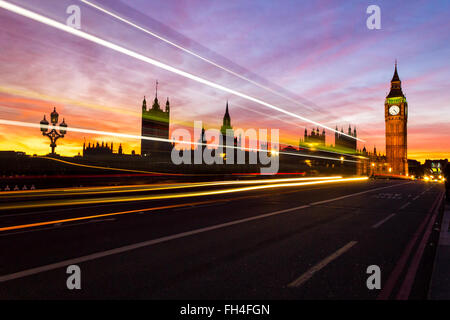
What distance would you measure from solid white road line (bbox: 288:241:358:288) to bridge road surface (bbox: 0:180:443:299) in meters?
0.02

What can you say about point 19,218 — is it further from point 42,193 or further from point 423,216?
point 423,216

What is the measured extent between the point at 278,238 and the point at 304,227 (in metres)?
1.74

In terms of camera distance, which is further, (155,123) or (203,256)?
(155,123)

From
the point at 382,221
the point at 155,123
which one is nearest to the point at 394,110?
the point at 155,123

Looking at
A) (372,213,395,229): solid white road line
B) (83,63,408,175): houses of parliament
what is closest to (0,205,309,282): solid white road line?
(372,213,395,229): solid white road line

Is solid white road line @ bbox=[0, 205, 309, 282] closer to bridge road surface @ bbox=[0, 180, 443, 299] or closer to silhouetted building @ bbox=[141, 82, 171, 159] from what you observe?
bridge road surface @ bbox=[0, 180, 443, 299]

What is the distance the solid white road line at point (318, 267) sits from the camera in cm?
459

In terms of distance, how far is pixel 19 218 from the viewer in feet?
31.6

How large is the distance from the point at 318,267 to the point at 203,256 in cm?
226

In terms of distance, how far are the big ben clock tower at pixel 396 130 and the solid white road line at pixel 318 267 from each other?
171141mm

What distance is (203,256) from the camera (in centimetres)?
584

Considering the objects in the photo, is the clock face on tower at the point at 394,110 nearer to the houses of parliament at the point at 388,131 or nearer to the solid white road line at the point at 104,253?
the houses of parliament at the point at 388,131

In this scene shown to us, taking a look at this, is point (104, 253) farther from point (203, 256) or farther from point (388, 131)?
point (388, 131)

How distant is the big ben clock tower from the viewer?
516 ft
